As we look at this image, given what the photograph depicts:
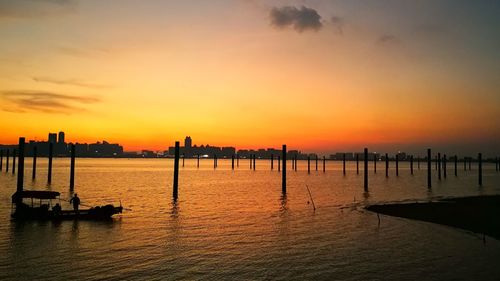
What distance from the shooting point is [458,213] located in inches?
1179

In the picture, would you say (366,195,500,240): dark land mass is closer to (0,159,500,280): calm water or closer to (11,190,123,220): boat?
(0,159,500,280): calm water

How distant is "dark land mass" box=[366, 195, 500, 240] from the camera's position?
965 inches

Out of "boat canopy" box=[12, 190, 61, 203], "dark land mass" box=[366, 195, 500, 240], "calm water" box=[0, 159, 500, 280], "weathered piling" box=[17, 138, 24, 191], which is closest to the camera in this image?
"calm water" box=[0, 159, 500, 280]

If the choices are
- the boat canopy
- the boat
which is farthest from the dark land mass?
Result: the boat canopy

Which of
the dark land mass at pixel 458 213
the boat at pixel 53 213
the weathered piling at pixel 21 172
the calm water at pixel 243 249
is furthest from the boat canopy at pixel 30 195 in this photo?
the dark land mass at pixel 458 213

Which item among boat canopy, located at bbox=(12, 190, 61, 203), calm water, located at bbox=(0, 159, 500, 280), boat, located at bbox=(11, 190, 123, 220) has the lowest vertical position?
calm water, located at bbox=(0, 159, 500, 280)

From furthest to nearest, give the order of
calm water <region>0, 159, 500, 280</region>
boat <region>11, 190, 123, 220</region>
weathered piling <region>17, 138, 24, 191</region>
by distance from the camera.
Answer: weathered piling <region>17, 138, 24, 191</region> → boat <region>11, 190, 123, 220</region> → calm water <region>0, 159, 500, 280</region>

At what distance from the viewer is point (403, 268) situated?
52.4ft

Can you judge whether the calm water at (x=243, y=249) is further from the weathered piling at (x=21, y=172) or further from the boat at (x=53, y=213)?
the weathered piling at (x=21, y=172)

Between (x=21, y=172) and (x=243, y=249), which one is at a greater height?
(x=21, y=172)

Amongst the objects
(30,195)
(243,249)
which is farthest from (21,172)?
(243,249)

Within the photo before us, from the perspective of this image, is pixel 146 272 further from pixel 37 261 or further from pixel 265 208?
pixel 265 208

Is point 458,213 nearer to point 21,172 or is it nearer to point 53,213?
point 53,213

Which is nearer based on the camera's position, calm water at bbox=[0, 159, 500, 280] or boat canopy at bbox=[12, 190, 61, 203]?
calm water at bbox=[0, 159, 500, 280]
